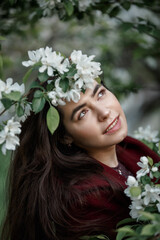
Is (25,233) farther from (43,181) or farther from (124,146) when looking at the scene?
(124,146)

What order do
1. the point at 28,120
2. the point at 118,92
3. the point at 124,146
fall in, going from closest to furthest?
the point at 28,120, the point at 124,146, the point at 118,92

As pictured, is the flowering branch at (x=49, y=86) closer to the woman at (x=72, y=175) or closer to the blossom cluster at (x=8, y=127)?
the blossom cluster at (x=8, y=127)

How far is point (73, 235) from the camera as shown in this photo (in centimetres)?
189

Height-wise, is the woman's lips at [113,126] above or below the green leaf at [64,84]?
below

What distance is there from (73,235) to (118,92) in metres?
1.59

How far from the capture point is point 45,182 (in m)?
1.93

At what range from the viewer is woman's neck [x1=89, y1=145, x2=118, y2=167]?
2.05 m

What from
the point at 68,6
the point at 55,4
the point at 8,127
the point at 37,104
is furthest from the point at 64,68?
the point at 55,4

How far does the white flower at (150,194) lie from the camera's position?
1563 millimetres

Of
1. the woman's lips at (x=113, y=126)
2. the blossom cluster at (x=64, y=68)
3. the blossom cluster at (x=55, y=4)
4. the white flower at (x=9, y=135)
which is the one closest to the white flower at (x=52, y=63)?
the blossom cluster at (x=64, y=68)

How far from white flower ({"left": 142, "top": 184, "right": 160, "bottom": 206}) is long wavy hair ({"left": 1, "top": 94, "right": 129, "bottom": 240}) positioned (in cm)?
32

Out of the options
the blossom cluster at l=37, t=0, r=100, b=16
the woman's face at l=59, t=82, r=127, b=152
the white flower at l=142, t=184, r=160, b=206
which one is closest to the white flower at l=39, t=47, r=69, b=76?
the woman's face at l=59, t=82, r=127, b=152

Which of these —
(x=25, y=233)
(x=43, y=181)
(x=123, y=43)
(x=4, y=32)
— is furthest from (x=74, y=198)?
(x=123, y=43)

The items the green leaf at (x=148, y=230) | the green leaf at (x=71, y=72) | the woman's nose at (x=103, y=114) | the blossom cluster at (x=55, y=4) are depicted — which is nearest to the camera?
the green leaf at (x=148, y=230)
